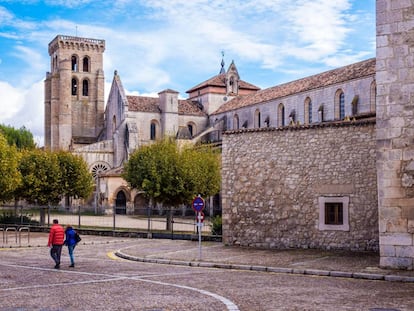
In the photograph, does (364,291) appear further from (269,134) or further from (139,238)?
(139,238)

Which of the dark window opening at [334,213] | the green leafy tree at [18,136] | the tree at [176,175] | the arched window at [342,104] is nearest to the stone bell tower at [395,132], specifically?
the dark window opening at [334,213]

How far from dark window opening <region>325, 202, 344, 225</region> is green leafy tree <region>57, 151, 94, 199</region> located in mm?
26054

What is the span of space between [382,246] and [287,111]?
152 ft

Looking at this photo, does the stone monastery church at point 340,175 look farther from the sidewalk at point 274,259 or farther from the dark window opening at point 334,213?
the sidewalk at point 274,259

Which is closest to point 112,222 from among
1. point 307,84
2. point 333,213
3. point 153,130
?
point 333,213

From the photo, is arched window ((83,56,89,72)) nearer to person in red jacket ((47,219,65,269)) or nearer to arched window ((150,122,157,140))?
arched window ((150,122,157,140))

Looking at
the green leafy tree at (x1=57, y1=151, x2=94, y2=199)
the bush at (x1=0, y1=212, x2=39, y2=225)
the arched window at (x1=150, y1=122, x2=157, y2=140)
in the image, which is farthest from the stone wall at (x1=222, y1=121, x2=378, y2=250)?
the arched window at (x1=150, y1=122, x2=157, y2=140)

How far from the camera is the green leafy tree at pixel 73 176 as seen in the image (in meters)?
45.2

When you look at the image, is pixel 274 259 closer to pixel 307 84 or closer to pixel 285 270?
pixel 285 270

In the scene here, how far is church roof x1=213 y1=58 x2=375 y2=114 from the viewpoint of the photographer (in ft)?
177

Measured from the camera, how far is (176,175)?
39.6m

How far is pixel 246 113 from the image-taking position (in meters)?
70.9

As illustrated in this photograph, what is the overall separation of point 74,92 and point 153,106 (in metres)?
15.8

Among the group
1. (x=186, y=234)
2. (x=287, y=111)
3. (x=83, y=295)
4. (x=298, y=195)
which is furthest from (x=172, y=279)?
(x=287, y=111)
